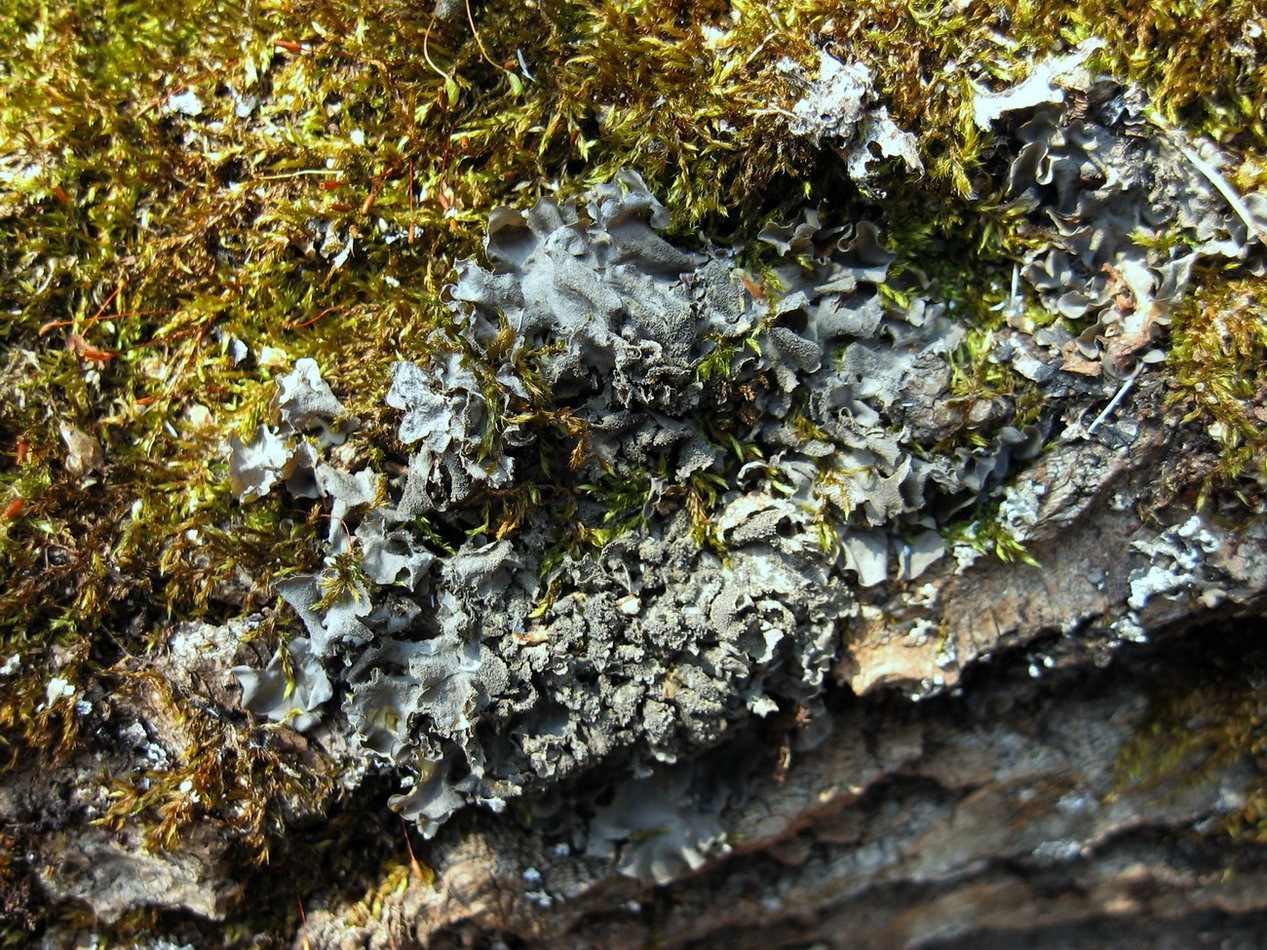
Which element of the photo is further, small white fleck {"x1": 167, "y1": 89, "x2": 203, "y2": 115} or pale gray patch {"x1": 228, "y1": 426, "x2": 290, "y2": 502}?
small white fleck {"x1": 167, "y1": 89, "x2": 203, "y2": 115}

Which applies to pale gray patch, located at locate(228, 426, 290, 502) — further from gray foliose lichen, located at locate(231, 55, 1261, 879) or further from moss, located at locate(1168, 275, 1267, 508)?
moss, located at locate(1168, 275, 1267, 508)

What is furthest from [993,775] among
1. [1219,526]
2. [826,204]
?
[826,204]

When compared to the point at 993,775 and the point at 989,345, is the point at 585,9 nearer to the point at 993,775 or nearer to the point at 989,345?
the point at 989,345

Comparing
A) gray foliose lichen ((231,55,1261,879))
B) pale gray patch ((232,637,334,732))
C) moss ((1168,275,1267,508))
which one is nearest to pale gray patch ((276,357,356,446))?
gray foliose lichen ((231,55,1261,879))

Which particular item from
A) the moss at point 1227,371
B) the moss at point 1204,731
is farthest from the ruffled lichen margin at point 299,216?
the moss at point 1204,731

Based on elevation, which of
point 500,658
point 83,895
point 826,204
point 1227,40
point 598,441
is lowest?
point 83,895

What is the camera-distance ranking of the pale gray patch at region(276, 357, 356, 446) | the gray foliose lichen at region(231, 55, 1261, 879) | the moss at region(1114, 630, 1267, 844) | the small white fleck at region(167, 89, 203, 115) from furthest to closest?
the moss at region(1114, 630, 1267, 844) → the small white fleck at region(167, 89, 203, 115) → the pale gray patch at region(276, 357, 356, 446) → the gray foliose lichen at region(231, 55, 1261, 879)

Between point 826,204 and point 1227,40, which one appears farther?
point 826,204

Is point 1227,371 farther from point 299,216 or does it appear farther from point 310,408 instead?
point 299,216
